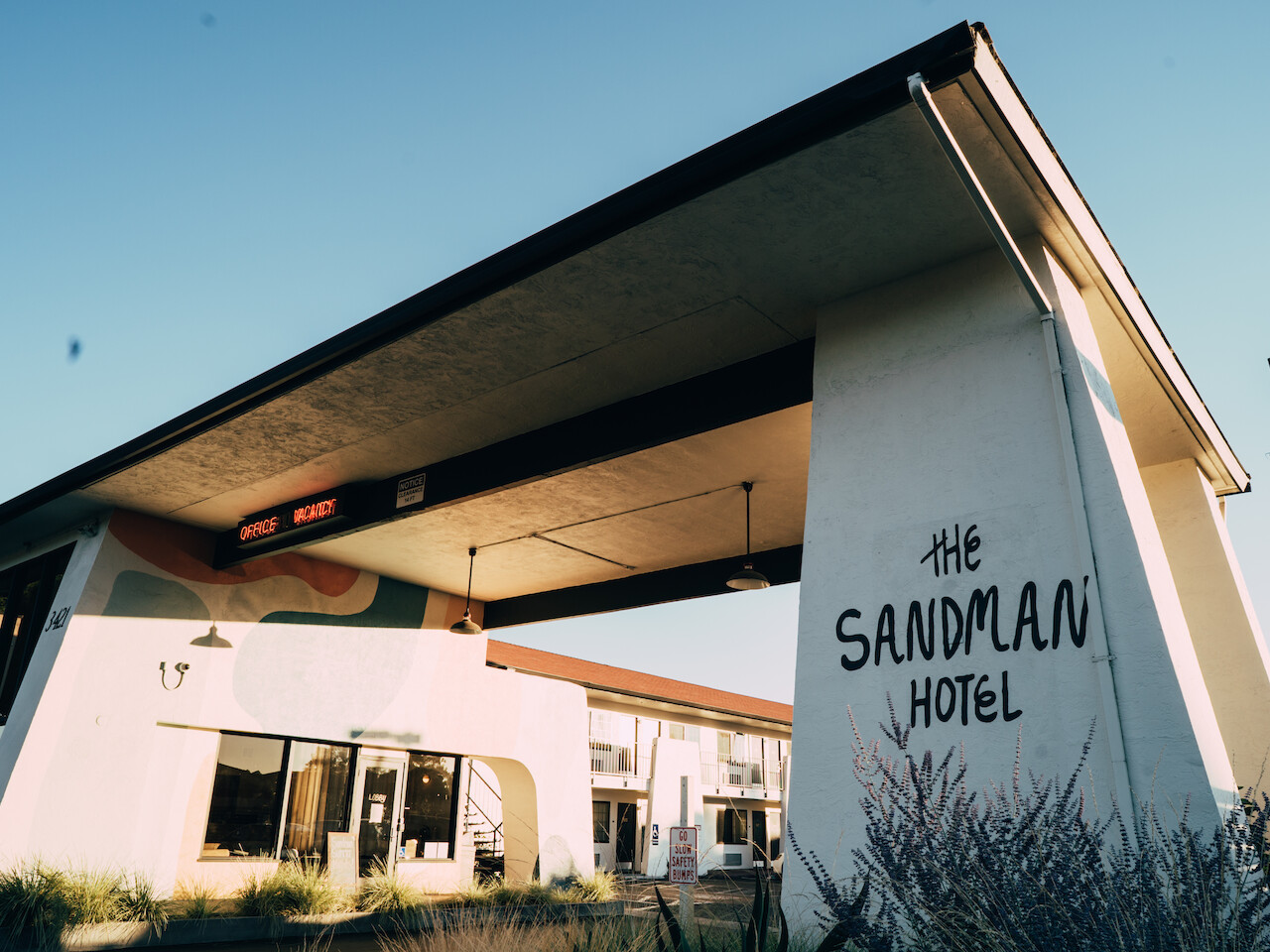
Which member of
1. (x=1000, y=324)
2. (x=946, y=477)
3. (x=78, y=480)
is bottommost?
(x=946, y=477)

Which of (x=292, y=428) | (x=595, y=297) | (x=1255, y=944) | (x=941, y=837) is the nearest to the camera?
(x=1255, y=944)

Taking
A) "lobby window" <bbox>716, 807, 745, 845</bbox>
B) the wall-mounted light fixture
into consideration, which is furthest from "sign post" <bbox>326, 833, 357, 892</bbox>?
"lobby window" <bbox>716, 807, 745, 845</bbox>

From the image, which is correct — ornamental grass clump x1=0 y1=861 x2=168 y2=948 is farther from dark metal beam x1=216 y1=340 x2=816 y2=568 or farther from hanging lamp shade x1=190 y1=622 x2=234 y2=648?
dark metal beam x1=216 y1=340 x2=816 y2=568

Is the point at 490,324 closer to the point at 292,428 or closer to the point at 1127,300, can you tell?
the point at 292,428

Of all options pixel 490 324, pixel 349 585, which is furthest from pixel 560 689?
pixel 490 324

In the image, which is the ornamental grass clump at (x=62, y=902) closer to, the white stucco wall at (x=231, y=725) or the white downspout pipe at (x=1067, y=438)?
the white stucco wall at (x=231, y=725)

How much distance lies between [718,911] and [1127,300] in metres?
4.61

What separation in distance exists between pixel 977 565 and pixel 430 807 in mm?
10326

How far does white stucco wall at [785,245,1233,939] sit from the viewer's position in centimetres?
376

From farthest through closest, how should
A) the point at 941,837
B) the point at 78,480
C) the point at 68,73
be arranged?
the point at 78,480
the point at 68,73
the point at 941,837

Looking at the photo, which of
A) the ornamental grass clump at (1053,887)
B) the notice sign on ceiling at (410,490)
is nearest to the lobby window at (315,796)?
the notice sign on ceiling at (410,490)

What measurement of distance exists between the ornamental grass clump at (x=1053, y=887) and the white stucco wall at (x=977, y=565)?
593 millimetres

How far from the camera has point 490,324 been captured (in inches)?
228

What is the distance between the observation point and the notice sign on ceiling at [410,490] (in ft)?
27.1
